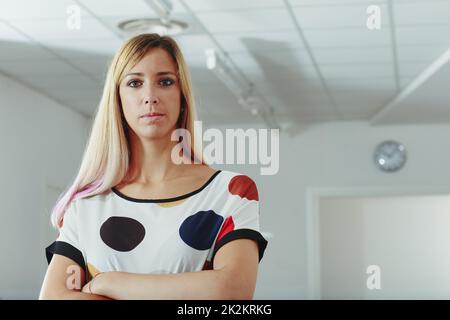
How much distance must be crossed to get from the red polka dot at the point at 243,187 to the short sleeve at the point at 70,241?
0.26ft

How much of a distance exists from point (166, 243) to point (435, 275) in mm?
418

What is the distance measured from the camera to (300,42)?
2.17 m

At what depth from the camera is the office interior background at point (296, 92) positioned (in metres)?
0.68

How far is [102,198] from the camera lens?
41 centimetres

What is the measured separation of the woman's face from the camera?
0.40 m

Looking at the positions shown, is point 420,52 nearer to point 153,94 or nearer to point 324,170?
point 324,170

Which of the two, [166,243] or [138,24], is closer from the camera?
[166,243]

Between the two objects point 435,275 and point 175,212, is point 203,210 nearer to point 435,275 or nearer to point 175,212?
point 175,212

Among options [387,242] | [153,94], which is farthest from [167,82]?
[387,242]

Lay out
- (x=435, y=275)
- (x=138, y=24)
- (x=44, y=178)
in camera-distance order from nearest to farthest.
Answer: (x=44, y=178) → (x=435, y=275) → (x=138, y=24)

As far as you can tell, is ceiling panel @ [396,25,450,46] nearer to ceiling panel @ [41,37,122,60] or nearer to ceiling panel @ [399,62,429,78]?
ceiling panel @ [399,62,429,78]

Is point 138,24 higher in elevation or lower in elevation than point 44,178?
higher
